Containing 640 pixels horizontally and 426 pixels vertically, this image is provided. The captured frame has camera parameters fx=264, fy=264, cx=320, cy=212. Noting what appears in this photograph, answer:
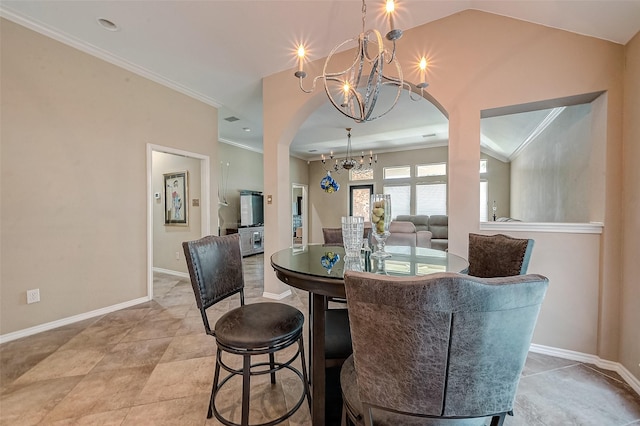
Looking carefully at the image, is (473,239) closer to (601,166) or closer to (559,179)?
(601,166)

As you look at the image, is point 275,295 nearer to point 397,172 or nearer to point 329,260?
point 329,260

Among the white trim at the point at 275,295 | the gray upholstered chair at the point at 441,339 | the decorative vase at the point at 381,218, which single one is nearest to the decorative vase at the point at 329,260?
the decorative vase at the point at 381,218

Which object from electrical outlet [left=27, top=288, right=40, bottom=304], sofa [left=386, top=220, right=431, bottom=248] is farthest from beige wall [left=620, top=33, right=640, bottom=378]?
electrical outlet [left=27, top=288, right=40, bottom=304]

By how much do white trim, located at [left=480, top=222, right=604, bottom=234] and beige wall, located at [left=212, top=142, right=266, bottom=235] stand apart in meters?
5.60

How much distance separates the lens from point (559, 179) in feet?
10.1

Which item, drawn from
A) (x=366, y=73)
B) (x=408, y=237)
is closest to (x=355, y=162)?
(x=408, y=237)

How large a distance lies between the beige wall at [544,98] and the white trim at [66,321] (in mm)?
3735

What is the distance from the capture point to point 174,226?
4688mm

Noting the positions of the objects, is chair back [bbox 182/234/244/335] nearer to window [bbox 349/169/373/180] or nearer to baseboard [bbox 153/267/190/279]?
baseboard [bbox 153/267/190/279]

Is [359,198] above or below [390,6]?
below

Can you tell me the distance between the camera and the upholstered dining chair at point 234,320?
4.10 ft

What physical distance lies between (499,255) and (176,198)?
15.7ft

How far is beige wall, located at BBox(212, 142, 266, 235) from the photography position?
6416mm

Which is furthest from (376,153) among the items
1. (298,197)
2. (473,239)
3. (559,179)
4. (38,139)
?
(38,139)
